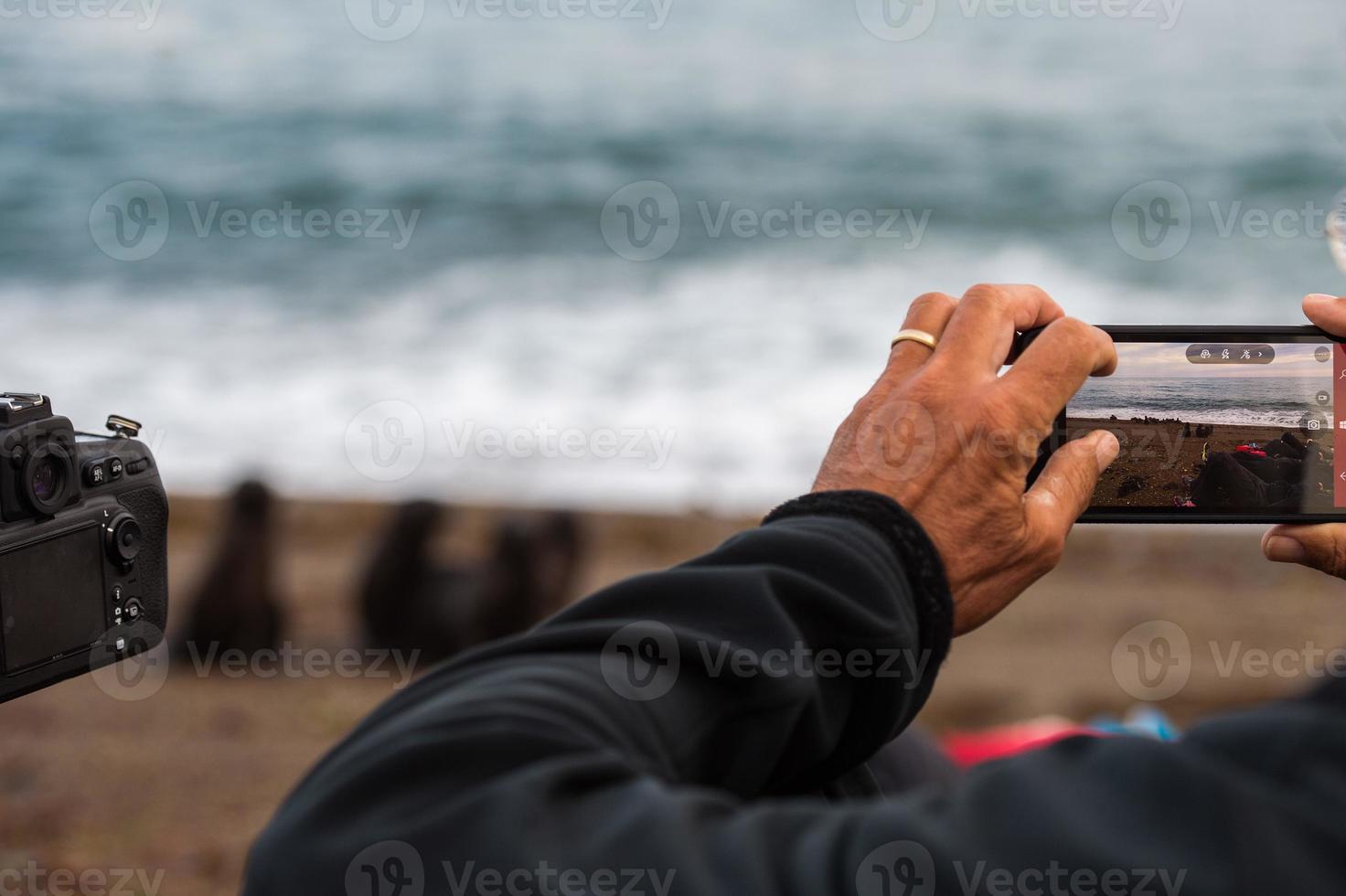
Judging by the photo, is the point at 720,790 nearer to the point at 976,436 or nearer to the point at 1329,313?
the point at 976,436

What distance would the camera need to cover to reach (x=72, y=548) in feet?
3.36

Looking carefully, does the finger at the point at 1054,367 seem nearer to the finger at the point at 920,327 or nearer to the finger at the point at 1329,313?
the finger at the point at 920,327

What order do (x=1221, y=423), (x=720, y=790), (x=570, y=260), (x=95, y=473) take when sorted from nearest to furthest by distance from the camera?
(x=720, y=790)
(x=95, y=473)
(x=1221, y=423)
(x=570, y=260)

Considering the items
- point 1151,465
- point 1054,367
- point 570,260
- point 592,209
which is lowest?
point 570,260

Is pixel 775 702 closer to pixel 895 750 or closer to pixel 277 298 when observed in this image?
pixel 895 750

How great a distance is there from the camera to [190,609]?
181 inches

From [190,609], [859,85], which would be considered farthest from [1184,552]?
[859,85]

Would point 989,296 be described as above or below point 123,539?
above

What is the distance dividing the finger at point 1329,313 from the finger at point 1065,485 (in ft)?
0.77

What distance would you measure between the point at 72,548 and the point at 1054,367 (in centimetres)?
84

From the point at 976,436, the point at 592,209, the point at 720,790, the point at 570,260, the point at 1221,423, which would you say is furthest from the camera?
the point at 592,209

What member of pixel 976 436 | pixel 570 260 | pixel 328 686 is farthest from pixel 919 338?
pixel 570 260

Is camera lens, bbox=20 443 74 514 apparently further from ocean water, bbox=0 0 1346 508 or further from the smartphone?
ocean water, bbox=0 0 1346 508

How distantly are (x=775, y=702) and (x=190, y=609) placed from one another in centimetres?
437
